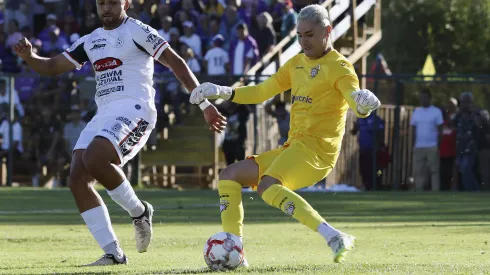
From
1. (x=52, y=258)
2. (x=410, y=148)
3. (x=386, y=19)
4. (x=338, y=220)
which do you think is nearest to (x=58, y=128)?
(x=410, y=148)

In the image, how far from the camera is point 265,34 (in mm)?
24219

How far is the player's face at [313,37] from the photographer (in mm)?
8546

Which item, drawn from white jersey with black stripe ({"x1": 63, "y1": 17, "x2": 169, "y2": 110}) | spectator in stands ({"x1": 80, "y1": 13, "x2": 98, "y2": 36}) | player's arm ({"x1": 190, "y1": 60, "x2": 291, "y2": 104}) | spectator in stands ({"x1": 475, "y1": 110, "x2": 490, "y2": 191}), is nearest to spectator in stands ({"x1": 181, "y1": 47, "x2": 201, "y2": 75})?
spectator in stands ({"x1": 80, "y1": 13, "x2": 98, "y2": 36})

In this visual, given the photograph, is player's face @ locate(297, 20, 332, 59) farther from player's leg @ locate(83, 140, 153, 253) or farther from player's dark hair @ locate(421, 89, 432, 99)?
player's dark hair @ locate(421, 89, 432, 99)

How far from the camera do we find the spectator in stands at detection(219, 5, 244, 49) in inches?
942

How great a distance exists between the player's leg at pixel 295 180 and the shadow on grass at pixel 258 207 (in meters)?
6.21

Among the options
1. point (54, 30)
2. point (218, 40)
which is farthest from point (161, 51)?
point (54, 30)

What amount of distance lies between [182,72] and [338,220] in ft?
20.4

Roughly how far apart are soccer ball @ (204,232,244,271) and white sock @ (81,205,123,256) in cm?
96

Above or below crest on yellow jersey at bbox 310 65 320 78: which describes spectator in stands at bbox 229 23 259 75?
above

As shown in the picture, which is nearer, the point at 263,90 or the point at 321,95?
the point at 321,95

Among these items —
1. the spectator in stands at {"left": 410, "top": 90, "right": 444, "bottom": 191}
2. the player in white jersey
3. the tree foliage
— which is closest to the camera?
the player in white jersey

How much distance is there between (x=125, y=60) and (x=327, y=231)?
2376 millimetres

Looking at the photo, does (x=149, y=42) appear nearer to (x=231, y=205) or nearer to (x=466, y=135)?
(x=231, y=205)
